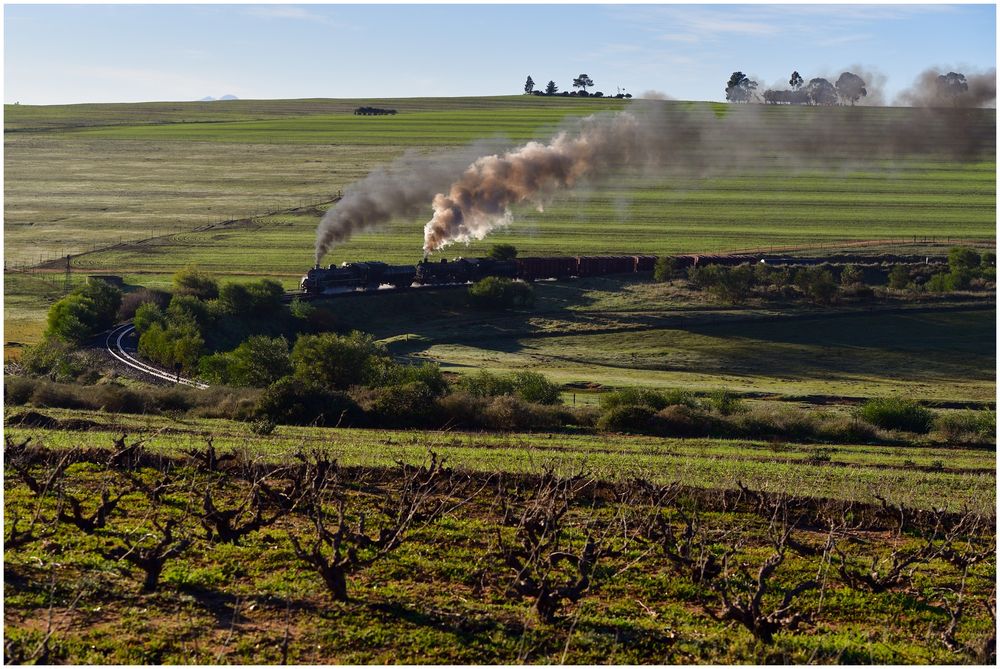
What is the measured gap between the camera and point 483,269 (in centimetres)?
9019

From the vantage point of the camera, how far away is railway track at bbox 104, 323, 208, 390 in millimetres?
57875

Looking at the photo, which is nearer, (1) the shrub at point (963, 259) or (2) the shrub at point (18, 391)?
(2) the shrub at point (18, 391)

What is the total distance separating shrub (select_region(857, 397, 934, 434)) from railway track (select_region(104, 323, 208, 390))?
34743 millimetres

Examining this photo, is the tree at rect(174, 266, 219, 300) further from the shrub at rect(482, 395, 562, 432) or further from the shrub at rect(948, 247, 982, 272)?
the shrub at rect(948, 247, 982, 272)

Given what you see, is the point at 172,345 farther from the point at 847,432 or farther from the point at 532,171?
the point at 532,171

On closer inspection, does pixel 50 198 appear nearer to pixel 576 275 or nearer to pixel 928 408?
pixel 576 275

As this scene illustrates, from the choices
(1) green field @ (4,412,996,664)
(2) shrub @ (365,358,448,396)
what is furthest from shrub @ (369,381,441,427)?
(1) green field @ (4,412,996,664)

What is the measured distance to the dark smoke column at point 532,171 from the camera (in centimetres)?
8706

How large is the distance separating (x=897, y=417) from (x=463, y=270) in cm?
4777

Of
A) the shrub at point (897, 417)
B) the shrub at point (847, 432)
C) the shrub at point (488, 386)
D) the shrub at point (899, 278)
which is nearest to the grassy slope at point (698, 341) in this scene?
the shrub at point (899, 278)

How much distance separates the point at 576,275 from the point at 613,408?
48.6 meters

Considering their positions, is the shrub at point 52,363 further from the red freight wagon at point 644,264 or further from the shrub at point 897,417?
the red freight wagon at point 644,264

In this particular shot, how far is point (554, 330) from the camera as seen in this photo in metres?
78.1

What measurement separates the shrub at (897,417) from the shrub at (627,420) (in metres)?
11.6
